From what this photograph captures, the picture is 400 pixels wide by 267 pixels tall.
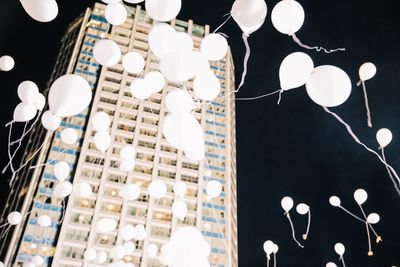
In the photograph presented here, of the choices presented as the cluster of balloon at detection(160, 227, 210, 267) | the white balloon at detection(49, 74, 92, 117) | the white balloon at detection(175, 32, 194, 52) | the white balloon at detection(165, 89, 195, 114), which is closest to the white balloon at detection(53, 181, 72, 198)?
the white balloon at detection(49, 74, 92, 117)

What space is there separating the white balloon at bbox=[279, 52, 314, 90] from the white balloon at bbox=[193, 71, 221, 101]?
29.6 inches

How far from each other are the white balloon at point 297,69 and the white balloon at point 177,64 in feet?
3.12

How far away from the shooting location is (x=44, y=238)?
104ft

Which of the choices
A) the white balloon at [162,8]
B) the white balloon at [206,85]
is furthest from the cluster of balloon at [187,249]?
the white balloon at [162,8]

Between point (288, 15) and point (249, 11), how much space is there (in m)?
0.43

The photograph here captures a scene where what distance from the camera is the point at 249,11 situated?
3768mm

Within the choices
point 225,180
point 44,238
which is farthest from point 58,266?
point 225,180

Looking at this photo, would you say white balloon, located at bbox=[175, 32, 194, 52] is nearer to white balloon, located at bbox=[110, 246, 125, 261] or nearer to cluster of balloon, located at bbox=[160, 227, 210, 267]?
cluster of balloon, located at bbox=[160, 227, 210, 267]

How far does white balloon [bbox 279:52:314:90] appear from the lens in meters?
3.83

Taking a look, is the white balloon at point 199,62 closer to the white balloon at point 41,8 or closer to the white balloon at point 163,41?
the white balloon at point 163,41

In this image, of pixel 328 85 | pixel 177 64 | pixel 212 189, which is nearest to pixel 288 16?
pixel 328 85

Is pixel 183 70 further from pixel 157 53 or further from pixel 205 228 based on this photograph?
pixel 205 228

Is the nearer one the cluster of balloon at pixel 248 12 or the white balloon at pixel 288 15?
the cluster of balloon at pixel 248 12

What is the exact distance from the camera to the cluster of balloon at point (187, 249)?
12.8 ft
